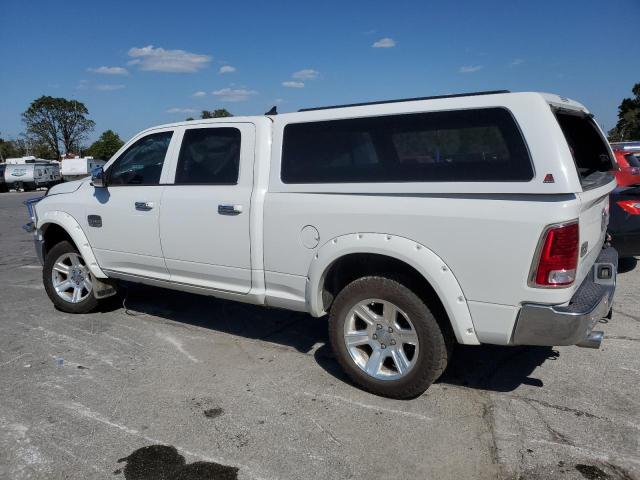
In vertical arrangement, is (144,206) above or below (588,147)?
below

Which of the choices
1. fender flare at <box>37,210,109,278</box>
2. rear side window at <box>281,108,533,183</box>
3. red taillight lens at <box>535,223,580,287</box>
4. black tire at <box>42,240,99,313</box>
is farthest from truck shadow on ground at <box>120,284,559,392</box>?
rear side window at <box>281,108,533,183</box>

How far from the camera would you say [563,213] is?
9.30 ft

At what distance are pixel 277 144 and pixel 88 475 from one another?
2506 millimetres

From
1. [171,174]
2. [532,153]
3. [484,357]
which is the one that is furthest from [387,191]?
[171,174]

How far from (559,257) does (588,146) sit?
5.76 feet

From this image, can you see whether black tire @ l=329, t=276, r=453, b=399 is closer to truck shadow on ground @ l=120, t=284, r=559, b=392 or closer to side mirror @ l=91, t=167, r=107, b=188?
truck shadow on ground @ l=120, t=284, r=559, b=392

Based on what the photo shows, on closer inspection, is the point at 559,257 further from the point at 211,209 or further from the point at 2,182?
the point at 2,182

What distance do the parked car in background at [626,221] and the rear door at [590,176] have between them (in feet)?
7.11

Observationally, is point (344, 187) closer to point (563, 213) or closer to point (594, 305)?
point (563, 213)

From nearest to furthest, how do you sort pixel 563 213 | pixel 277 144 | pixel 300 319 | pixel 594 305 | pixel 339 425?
pixel 563 213 < pixel 594 305 < pixel 339 425 < pixel 277 144 < pixel 300 319

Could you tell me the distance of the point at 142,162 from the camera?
16.2 feet

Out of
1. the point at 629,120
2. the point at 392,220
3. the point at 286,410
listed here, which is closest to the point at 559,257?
the point at 392,220

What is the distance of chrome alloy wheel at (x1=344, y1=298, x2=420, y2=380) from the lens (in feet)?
11.6

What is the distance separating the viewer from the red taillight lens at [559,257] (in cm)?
286
